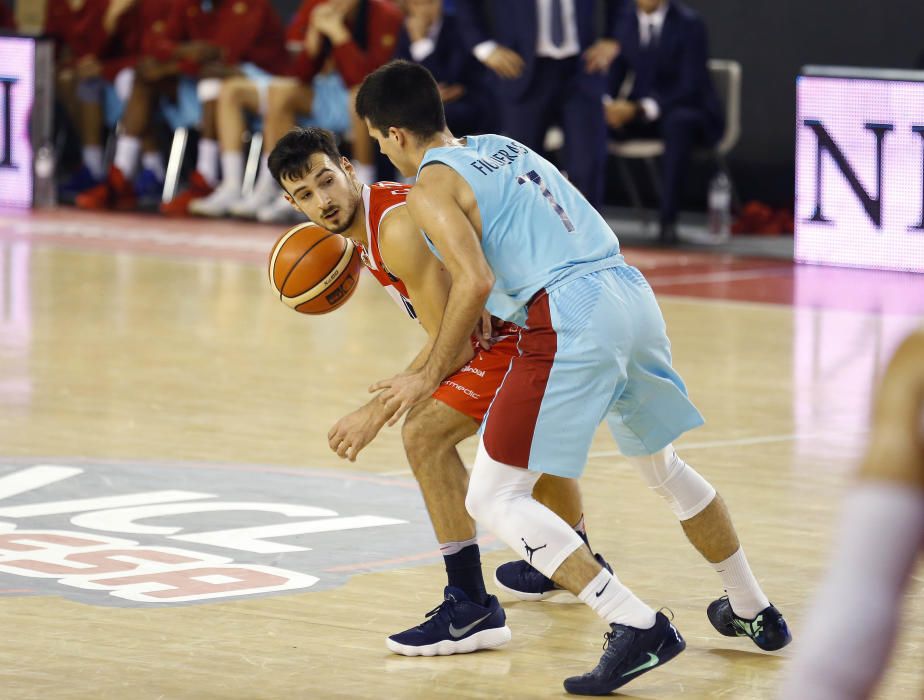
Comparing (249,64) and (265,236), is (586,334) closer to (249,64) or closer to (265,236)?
(265,236)

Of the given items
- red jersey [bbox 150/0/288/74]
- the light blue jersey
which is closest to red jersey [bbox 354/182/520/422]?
the light blue jersey

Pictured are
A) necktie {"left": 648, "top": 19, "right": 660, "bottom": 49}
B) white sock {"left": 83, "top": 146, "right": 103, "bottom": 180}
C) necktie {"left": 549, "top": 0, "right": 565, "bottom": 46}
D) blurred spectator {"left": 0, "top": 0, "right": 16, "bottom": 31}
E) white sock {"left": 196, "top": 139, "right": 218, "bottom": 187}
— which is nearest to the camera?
necktie {"left": 549, "top": 0, "right": 565, "bottom": 46}

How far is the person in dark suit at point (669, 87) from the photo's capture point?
1315 cm

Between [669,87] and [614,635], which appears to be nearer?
[614,635]

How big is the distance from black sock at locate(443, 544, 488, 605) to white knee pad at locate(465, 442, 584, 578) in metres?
0.35

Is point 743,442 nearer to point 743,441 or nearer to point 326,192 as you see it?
point 743,441

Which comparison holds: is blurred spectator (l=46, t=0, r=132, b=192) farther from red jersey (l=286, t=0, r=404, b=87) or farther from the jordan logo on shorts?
the jordan logo on shorts

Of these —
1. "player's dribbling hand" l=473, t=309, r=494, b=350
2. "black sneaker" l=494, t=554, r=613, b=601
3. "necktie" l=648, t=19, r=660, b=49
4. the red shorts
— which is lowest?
"black sneaker" l=494, t=554, r=613, b=601

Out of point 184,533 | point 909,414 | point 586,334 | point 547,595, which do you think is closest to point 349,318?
point 184,533

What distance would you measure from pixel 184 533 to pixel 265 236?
840 centimetres

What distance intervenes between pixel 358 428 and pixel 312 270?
2.97 ft

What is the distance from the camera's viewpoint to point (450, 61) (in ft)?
43.1

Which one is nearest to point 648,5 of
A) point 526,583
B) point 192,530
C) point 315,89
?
point 315,89

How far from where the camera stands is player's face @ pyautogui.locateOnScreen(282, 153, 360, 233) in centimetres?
453
